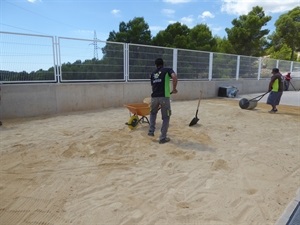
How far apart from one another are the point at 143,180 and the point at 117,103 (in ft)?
21.7

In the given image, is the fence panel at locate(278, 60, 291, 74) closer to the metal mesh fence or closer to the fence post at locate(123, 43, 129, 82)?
the metal mesh fence

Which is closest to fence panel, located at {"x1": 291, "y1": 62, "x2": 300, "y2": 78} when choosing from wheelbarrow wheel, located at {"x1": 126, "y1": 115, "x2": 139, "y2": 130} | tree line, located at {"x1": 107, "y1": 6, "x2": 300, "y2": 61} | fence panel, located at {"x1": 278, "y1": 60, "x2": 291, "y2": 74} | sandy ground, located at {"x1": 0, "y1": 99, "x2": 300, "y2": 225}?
fence panel, located at {"x1": 278, "y1": 60, "x2": 291, "y2": 74}

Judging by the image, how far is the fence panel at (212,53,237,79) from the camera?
14884mm

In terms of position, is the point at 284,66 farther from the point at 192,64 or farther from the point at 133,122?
the point at 133,122

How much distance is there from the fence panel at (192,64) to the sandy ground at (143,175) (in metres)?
6.61

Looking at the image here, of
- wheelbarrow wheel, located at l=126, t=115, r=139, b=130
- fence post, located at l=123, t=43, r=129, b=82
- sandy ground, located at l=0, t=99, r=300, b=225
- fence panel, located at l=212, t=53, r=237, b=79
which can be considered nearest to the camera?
sandy ground, located at l=0, t=99, r=300, b=225

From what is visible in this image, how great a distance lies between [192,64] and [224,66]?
3163 millimetres

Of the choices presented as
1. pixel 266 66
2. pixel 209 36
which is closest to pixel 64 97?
pixel 266 66

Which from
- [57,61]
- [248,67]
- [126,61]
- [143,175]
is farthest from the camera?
[248,67]

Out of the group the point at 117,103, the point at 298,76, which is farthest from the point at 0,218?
the point at 298,76

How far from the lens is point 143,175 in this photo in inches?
155

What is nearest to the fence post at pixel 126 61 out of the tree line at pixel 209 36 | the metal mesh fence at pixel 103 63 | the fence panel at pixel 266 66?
the metal mesh fence at pixel 103 63

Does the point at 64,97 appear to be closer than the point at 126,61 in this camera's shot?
Yes

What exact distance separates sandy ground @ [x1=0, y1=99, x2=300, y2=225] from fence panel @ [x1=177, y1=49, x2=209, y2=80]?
260 inches
